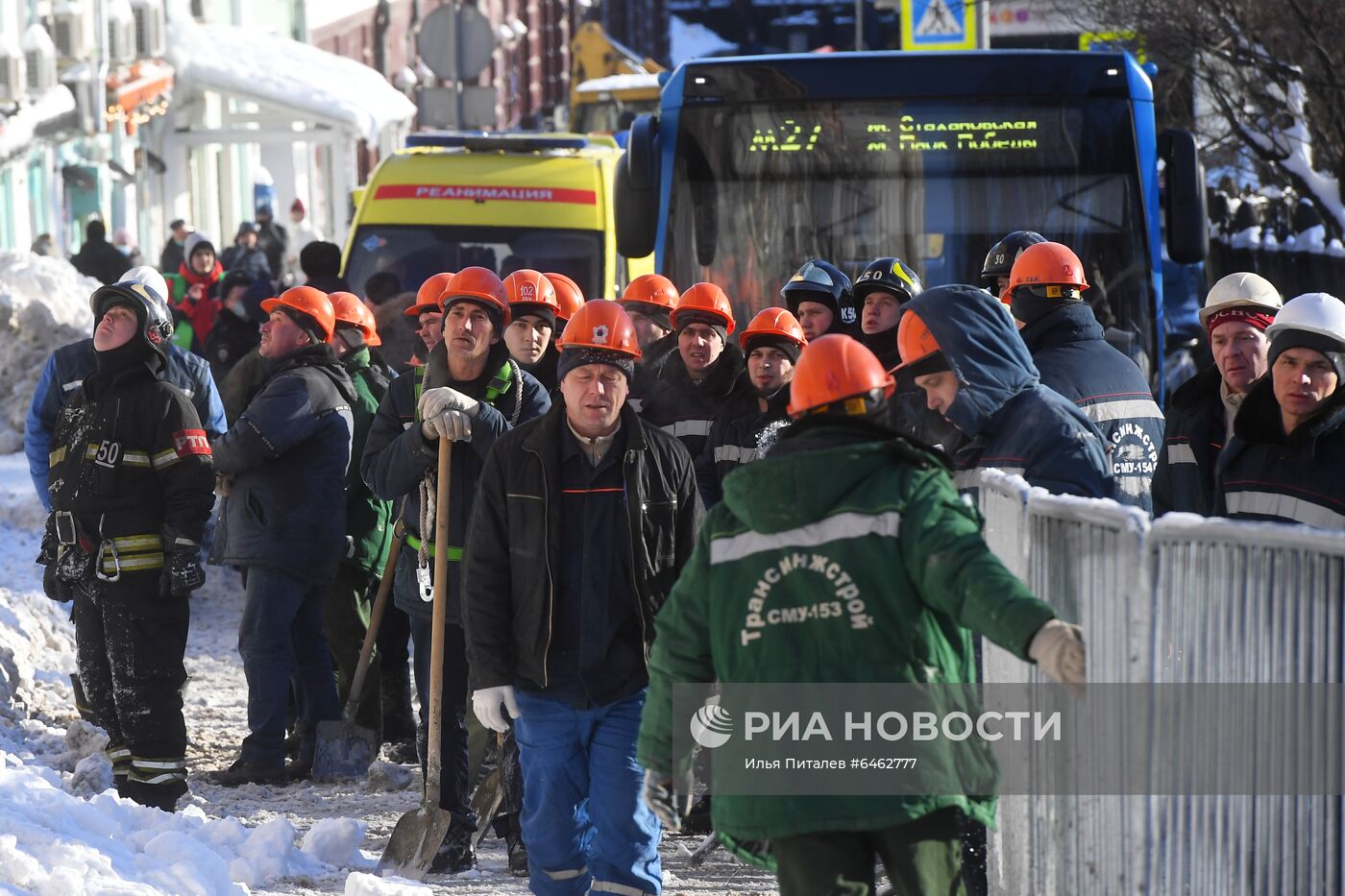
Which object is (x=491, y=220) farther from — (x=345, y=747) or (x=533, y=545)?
(x=533, y=545)

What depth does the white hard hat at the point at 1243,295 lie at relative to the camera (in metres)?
6.85

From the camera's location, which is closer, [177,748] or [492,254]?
[177,748]

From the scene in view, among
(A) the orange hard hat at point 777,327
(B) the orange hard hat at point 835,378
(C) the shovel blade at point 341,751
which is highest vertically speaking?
(B) the orange hard hat at point 835,378

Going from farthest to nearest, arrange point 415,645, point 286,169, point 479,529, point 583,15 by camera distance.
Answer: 1. point 583,15
2. point 286,169
3. point 415,645
4. point 479,529

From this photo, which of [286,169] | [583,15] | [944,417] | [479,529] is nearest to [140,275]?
[479,529]

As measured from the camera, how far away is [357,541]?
918 cm

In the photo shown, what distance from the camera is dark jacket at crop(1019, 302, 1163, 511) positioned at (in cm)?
646

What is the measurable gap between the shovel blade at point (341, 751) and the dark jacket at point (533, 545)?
3036 mm

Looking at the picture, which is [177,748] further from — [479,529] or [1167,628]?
[1167,628]

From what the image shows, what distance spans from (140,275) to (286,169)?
105 ft

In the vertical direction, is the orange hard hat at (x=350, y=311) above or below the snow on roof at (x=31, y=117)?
below

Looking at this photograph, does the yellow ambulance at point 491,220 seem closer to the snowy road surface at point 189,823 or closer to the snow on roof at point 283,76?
the snowy road surface at point 189,823

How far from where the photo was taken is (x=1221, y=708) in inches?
154

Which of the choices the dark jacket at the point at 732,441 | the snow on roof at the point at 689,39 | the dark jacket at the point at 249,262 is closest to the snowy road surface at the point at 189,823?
the dark jacket at the point at 732,441
